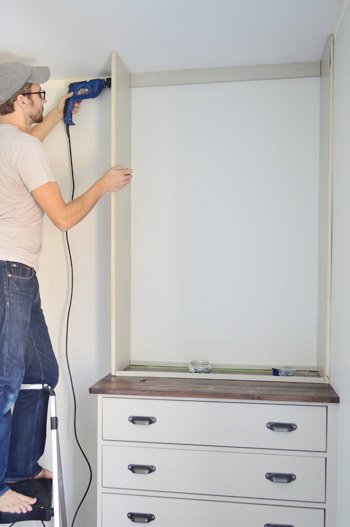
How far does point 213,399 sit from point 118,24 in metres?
1.49

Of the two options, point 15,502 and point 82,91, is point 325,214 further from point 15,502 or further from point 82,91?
point 15,502

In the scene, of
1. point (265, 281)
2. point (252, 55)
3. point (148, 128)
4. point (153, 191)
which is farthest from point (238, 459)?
point (252, 55)

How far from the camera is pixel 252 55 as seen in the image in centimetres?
218

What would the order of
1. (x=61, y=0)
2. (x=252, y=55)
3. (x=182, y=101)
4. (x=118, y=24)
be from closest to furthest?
(x=61, y=0)
(x=118, y=24)
(x=252, y=55)
(x=182, y=101)

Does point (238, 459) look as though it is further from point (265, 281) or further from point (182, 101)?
point (182, 101)

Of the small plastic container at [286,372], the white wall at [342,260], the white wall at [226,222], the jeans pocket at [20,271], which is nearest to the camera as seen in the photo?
the white wall at [342,260]

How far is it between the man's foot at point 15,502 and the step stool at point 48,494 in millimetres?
22

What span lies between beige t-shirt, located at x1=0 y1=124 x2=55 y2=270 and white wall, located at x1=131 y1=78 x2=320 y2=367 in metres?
0.66

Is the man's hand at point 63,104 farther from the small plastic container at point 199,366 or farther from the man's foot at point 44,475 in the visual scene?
the man's foot at point 44,475

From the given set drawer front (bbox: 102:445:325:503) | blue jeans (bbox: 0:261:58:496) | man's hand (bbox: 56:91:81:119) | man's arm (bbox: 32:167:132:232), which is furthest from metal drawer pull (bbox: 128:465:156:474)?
man's hand (bbox: 56:91:81:119)

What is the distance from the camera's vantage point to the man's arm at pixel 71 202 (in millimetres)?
1779

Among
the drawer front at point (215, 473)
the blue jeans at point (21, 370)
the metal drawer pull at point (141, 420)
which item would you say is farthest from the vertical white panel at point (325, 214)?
the blue jeans at point (21, 370)

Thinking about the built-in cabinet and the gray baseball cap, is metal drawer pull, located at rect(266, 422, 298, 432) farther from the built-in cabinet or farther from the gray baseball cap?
the gray baseball cap

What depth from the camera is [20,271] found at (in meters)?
1.77
